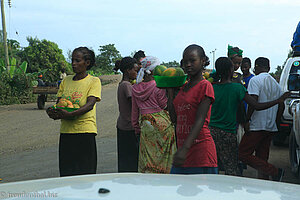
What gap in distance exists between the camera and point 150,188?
177 cm

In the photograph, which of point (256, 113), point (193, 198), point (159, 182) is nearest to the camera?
point (193, 198)

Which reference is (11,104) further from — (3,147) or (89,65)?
(89,65)

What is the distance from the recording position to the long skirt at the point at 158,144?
14.2 ft

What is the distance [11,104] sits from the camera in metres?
20.6

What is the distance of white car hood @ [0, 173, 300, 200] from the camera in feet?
5.42

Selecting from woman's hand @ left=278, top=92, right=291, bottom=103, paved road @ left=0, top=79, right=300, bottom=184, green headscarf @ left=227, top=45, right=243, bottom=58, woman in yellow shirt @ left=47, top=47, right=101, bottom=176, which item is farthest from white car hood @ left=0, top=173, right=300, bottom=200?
green headscarf @ left=227, top=45, right=243, bottom=58

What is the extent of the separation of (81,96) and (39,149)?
5.32 metres

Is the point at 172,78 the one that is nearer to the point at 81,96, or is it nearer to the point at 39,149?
the point at 81,96

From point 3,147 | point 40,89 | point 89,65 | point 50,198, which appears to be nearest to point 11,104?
point 40,89

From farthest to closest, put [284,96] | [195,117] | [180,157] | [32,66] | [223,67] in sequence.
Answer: [32,66] < [284,96] < [223,67] < [195,117] < [180,157]

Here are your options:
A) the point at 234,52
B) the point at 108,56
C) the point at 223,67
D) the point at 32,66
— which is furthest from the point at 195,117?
the point at 108,56

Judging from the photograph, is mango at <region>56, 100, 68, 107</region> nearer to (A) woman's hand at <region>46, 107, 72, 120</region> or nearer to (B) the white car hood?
(A) woman's hand at <region>46, 107, 72, 120</region>

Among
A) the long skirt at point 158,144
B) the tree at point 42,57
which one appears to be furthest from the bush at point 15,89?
the tree at point 42,57

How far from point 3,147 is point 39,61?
45033 millimetres
